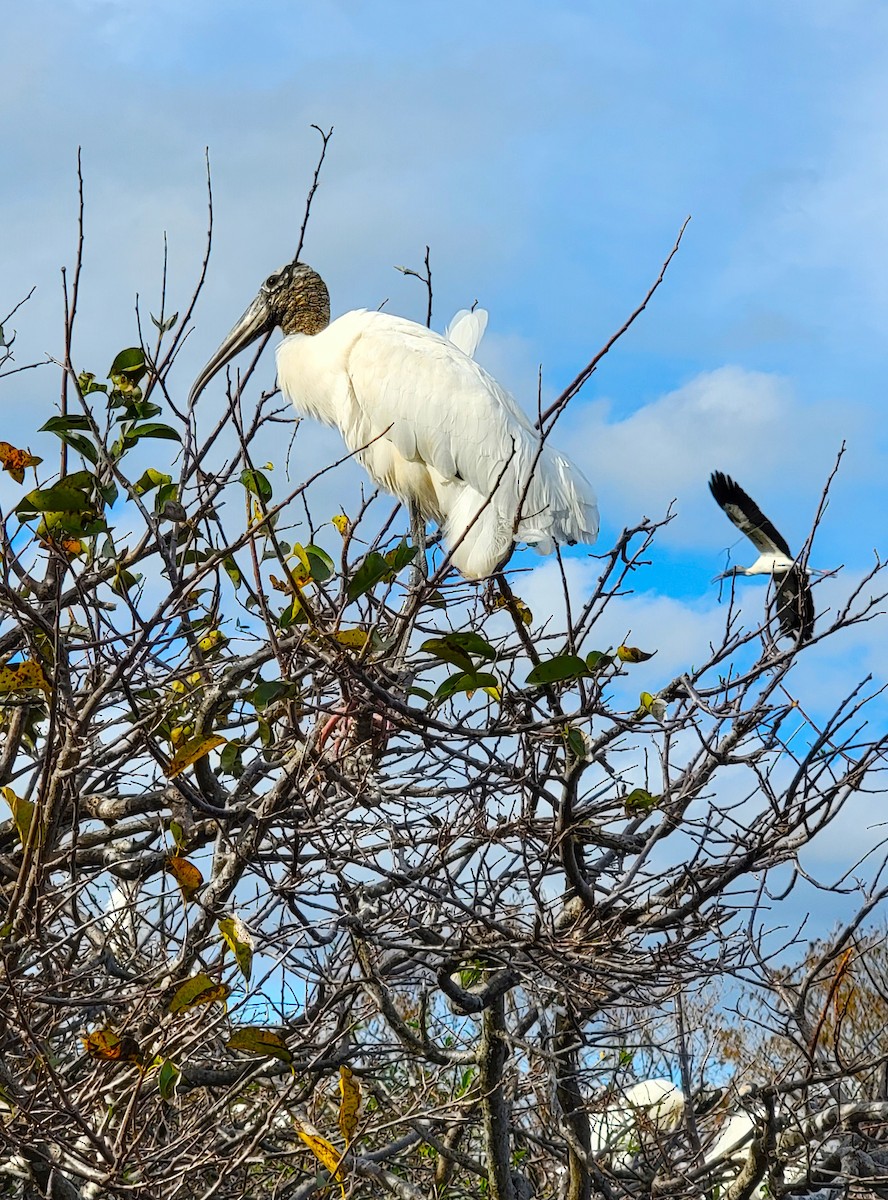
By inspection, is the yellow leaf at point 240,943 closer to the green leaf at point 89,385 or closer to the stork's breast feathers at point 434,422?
the green leaf at point 89,385

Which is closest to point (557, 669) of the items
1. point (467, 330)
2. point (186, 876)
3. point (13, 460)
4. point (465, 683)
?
point (465, 683)

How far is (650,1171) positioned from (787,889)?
1037 millimetres

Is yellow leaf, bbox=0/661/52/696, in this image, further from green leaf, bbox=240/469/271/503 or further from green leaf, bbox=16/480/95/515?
green leaf, bbox=240/469/271/503

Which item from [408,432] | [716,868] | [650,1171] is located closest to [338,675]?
[716,868]

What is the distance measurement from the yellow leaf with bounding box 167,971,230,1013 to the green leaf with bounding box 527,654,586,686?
774 millimetres

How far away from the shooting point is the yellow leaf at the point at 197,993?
2.05m

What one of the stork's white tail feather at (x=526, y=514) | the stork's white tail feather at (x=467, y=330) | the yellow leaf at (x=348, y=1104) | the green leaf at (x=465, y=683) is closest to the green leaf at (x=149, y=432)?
the green leaf at (x=465, y=683)

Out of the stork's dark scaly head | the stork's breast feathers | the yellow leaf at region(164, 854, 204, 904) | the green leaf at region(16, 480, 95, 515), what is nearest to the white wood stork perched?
the stork's breast feathers

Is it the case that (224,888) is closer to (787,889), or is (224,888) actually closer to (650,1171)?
(787,889)

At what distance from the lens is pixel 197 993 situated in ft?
6.78

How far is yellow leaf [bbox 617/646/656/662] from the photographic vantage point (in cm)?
280

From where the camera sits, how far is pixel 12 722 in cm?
271

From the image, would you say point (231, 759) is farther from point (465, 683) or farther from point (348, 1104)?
point (348, 1104)

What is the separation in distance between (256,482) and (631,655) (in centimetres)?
94
